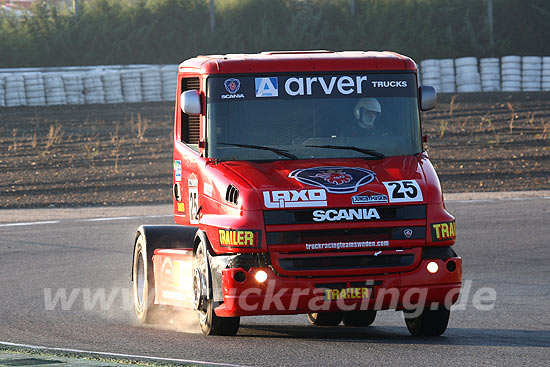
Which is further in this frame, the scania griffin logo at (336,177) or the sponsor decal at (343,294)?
the scania griffin logo at (336,177)

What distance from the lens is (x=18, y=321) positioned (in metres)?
10.5

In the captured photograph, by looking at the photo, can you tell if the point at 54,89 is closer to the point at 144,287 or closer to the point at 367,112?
the point at 144,287

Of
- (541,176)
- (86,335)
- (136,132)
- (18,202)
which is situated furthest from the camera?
(136,132)

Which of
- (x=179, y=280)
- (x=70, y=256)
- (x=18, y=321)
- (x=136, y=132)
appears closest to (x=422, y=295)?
(x=179, y=280)

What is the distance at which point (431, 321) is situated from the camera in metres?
9.21

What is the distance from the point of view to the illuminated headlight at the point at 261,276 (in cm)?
855

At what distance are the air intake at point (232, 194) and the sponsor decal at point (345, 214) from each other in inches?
26.6

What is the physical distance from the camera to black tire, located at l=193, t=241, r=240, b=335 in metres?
9.02

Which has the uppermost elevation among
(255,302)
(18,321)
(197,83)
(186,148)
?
(197,83)

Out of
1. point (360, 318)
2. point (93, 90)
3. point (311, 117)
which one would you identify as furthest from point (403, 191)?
point (93, 90)

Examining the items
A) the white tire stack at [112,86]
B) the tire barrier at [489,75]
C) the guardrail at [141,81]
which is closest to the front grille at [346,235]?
the guardrail at [141,81]

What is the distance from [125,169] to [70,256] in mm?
12463

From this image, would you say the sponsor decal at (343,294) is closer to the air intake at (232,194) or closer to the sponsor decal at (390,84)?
the air intake at (232,194)

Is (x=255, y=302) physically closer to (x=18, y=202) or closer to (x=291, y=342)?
(x=291, y=342)
